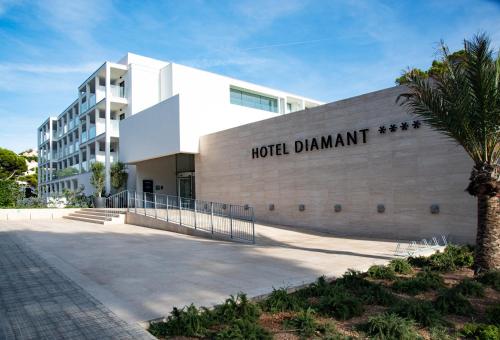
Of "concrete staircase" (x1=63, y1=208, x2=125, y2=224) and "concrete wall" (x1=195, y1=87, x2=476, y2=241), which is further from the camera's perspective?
"concrete staircase" (x1=63, y1=208, x2=125, y2=224)

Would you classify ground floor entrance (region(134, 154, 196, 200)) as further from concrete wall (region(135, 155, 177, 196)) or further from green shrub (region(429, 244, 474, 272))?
green shrub (region(429, 244, 474, 272))

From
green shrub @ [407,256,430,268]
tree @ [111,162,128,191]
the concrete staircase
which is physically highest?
tree @ [111,162,128,191]

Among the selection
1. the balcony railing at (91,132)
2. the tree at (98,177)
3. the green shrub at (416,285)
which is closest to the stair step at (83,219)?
the tree at (98,177)

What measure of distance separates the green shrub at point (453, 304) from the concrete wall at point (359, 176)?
630cm

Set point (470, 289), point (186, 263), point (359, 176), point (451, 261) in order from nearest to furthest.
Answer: point (470, 289) → point (451, 261) → point (186, 263) → point (359, 176)

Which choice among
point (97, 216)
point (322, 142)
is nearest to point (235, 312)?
point (322, 142)

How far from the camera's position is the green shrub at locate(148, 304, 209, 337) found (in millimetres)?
4242

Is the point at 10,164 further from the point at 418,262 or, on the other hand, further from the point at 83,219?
the point at 418,262

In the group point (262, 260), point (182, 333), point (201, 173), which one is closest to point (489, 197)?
point (262, 260)

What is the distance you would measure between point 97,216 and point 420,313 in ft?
62.9

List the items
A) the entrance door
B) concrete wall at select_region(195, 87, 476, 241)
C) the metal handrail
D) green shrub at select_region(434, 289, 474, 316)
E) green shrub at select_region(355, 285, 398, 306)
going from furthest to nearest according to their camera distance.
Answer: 1. the entrance door
2. the metal handrail
3. concrete wall at select_region(195, 87, 476, 241)
4. green shrub at select_region(355, 285, 398, 306)
5. green shrub at select_region(434, 289, 474, 316)

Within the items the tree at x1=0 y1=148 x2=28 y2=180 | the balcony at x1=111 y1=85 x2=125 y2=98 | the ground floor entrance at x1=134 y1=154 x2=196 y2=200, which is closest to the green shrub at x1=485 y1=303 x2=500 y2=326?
the ground floor entrance at x1=134 y1=154 x2=196 y2=200

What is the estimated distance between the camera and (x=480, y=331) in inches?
161

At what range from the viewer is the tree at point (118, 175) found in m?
26.5
